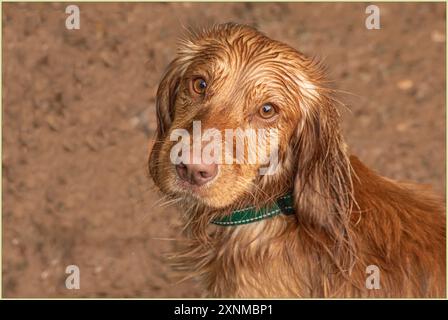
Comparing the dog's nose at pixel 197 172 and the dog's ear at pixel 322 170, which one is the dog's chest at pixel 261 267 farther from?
the dog's nose at pixel 197 172

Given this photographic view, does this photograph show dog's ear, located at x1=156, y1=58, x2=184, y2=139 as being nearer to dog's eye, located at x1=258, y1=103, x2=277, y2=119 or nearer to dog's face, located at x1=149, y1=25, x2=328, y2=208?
dog's face, located at x1=149, y1=25, x2=328, y2=208

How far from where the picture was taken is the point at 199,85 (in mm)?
4375

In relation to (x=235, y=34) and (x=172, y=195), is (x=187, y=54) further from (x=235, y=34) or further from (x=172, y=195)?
(x=172, y=195)

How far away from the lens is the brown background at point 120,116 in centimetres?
655

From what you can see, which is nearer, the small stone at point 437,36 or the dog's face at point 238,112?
the dog's face at point 238,112

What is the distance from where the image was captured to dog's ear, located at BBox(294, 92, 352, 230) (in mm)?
4391

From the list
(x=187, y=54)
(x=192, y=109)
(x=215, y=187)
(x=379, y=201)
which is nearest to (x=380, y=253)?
(x=379, y=201)

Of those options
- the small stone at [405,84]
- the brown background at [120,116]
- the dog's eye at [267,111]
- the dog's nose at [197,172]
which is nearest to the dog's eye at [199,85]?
the dog's eye at [267,111]

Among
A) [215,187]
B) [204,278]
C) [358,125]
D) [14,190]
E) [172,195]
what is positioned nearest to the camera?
[215,187]

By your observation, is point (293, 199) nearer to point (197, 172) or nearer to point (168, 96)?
point (197, 172)

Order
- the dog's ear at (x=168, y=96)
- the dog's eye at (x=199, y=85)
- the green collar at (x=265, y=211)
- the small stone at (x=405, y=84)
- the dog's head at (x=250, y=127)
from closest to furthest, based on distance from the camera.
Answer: the dog's head at (x=250, y=127) → the dog's eye at (x=199, y=85) → the green collar at (x=265, y=211) → the dog's ear at (x=168, y=96) → the small stone at (x=405, y=84)

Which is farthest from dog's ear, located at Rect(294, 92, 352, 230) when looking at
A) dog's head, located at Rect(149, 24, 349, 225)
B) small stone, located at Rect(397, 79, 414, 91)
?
small stone, located at Rect(397, 79, 414, 91)

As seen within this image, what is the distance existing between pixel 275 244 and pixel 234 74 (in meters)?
1.06

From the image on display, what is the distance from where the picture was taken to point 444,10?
7.70 metres
